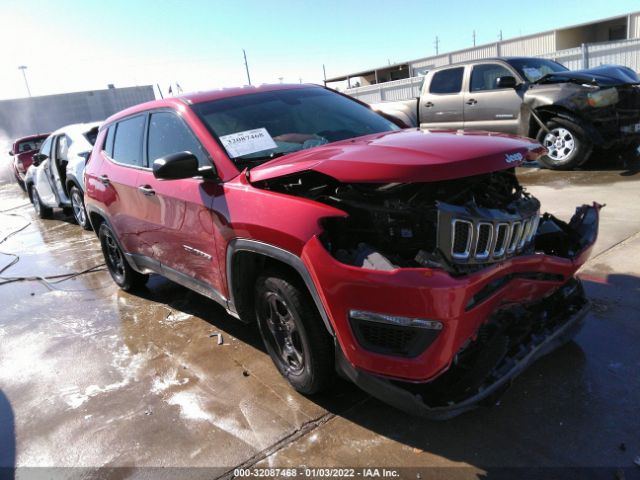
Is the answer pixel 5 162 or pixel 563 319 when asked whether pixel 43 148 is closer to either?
pixel 563 319

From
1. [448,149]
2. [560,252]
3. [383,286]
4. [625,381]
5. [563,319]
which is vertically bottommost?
[625,381]

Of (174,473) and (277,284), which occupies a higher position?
(277,284)

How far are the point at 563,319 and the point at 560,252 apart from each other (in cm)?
37

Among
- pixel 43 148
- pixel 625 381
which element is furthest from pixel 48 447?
pixel 43 148

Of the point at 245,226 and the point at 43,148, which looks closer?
the point at 245,226

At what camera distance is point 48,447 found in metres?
2.82

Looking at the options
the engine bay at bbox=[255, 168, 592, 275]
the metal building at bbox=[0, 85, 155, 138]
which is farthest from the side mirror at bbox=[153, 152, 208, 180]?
the metal building at bbox=[0, 85, 155, 138]

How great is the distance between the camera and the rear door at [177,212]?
10.5ft

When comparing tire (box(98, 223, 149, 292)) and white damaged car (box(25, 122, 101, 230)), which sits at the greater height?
white damaged car (box(25, 122, 101, 230))

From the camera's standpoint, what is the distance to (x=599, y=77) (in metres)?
7.43

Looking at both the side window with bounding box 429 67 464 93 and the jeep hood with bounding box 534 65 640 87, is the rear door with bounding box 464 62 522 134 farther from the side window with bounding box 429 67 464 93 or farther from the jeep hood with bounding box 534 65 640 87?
the jeep hood with bounding box 534 65 640 87

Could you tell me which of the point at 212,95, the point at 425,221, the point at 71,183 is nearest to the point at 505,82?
the point at 212,95

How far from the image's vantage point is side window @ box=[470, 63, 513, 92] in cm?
878

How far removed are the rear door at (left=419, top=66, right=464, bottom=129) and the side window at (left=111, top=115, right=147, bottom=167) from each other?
21.8 ft
